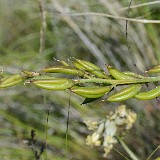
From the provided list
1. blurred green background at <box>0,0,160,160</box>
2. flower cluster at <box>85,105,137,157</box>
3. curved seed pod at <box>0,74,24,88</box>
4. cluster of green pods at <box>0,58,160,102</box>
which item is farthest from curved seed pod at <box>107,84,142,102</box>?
blurred green background at <box>0,0,160,160</box>

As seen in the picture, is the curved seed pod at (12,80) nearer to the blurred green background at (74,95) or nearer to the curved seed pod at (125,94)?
the curved seed pod at (125,94)

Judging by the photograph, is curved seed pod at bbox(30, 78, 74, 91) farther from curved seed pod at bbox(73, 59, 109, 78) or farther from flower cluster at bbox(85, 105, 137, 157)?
flower cluster at bbox(85, 105, 137, 157)

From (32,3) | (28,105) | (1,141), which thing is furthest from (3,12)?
(1,141)

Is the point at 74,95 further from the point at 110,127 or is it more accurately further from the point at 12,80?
the point at 12,80

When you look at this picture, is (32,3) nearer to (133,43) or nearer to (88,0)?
(88,0)

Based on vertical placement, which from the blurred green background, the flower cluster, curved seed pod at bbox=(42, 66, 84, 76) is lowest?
the flower cluster

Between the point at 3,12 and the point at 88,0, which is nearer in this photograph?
the point at 88,0
